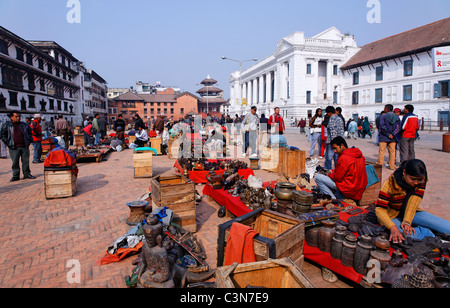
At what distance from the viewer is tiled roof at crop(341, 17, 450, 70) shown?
3083 cm

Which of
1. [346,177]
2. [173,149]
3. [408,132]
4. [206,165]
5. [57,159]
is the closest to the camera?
[346,177]

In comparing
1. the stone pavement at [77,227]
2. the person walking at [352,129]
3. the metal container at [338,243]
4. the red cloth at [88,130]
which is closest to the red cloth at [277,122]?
the stone pavement at [77,227]

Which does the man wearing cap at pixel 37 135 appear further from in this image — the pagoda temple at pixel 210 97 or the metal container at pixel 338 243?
the pagoda temple at pixel 210 97

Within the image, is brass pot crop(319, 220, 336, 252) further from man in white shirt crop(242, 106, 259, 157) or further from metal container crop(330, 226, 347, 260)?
man in white shirt crop(242, 106, 259, 157)

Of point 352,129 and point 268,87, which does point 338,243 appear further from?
point 268,87

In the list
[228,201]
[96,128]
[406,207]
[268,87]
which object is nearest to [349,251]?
[406,207]

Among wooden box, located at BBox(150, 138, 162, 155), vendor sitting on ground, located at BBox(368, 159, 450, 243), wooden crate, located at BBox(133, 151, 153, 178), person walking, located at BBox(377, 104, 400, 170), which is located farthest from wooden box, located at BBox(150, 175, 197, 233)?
wooden box, located at BBox(150, 138, 162, 155)

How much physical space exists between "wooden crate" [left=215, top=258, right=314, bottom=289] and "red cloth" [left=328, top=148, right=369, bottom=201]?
10.3 ft

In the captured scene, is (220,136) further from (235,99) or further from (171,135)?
(235,99)

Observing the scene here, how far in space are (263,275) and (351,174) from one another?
11.1 ft

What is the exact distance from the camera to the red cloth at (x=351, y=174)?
526 centimetres

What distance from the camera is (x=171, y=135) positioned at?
15797 millimetres

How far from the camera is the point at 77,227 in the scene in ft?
17.2
